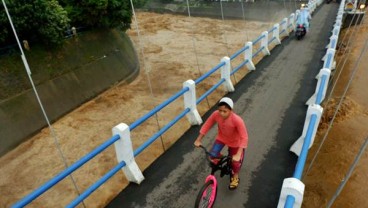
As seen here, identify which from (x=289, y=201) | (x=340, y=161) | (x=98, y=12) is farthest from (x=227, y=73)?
(x=98, y=12)

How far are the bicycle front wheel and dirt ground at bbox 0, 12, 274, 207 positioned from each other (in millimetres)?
3220

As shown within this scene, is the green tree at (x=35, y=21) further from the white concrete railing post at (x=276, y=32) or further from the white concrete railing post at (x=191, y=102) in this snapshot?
the white concrete railing post at (x=276, y=32)

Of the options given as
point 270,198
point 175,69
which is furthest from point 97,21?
point 270,198

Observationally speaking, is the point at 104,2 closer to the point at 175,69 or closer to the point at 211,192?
the point at 175,69

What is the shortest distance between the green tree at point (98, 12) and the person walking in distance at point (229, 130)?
11669 millimetres

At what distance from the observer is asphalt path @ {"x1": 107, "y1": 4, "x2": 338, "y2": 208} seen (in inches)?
215

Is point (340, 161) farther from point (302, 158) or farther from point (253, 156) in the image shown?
point (302, 158)

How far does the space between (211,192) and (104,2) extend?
12.4 meters

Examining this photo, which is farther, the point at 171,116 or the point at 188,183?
the point at 171,116

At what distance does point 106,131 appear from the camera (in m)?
12.0

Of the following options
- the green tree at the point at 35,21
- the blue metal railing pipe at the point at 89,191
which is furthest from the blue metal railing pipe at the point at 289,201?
A: the green tree at the point at 35,21

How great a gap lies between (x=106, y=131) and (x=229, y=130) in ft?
26.6

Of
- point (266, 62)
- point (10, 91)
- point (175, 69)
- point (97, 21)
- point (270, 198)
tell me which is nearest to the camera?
point (270, 198)

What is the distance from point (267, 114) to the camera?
862cm
